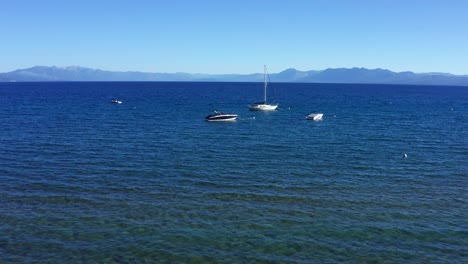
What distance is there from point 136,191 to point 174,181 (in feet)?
13.9

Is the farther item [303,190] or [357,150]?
[357,150]

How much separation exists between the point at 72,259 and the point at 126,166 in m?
20.6

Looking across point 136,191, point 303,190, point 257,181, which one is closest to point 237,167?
point 257,181

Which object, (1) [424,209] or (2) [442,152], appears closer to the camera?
(1) [424,209]

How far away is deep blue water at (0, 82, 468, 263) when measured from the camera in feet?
79.7

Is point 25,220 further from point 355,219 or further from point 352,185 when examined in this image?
point 352,185

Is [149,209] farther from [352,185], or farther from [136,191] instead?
[352,185]

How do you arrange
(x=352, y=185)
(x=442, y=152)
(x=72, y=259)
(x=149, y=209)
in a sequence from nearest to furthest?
(x=72, y=259)
(x=149, y=209)
(x=352, y=185)
(x=442, y=152)

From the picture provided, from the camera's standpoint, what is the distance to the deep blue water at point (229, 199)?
24297 millimetres

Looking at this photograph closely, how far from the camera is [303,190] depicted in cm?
Result: 3550

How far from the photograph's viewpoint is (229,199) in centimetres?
3281

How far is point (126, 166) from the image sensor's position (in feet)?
141

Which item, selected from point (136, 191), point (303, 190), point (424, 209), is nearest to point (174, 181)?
point (136, 191)

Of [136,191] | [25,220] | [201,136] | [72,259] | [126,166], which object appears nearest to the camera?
[72,259]
